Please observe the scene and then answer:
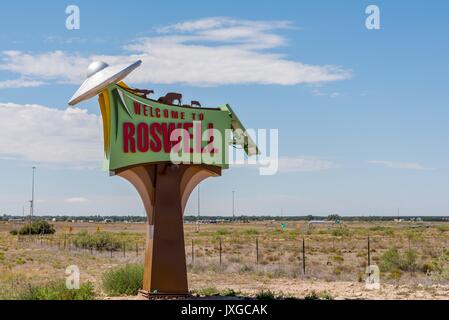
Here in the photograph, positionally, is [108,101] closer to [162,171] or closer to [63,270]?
[162,171]

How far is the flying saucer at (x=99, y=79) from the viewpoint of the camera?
1831cm

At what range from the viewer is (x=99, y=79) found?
18.5 meters

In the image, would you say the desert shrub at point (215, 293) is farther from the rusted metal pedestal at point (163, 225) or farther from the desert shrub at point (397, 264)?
the desert shrub at point (397, 264)

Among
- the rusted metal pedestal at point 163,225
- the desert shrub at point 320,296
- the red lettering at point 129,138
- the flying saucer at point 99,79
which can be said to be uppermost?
the flying saucer at point 99,79

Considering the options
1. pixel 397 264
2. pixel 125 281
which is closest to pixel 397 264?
pixel 397 264

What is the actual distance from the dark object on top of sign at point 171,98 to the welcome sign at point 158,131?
0.21 meters

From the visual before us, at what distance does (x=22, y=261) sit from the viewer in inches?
1645

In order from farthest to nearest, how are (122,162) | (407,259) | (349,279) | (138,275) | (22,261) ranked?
(22,261)
(407,259)
(349,279)
(138,275)
(122,162)

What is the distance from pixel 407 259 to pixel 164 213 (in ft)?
63.3

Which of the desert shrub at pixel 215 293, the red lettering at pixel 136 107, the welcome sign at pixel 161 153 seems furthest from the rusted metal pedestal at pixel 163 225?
the desert shrub at pixel 215 293

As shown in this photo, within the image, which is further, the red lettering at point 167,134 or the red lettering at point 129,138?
the red lettering at point 167,134

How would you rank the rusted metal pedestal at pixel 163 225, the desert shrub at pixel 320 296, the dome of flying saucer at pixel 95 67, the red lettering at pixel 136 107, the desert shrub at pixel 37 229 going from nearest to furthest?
the dome of flying saucer at pixel 95 67 < the rusted metal pedestal at pixel 163 225 < the red lettering at pixel 136 107 < the desert shrub at pixel 320 296 < the desert shrub at pixel 37 229

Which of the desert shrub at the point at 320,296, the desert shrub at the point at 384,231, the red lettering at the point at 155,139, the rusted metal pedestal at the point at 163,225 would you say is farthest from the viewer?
the desert shrub at the point at 384,231
